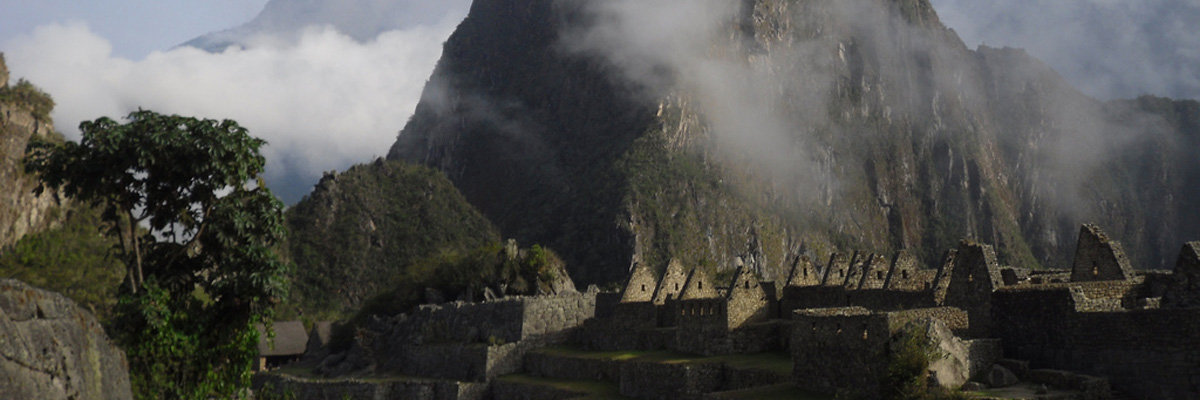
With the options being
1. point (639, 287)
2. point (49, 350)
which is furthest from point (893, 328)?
point (639, 287)

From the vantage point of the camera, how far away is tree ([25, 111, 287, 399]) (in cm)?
2050

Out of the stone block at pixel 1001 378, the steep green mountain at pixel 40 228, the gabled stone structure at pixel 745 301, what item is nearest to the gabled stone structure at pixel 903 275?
the gabled stone structure at pixel 745 301

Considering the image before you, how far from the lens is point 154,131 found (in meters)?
20.6

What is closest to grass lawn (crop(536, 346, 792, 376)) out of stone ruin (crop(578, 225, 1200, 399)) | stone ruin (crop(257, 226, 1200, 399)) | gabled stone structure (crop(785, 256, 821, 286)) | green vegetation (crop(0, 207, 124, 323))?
stone ruin (crop(257, 226, 1200, 399))

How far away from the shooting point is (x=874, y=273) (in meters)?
29.6

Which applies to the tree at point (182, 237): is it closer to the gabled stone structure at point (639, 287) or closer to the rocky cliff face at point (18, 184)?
the gabled stone structure at point (639, 287)

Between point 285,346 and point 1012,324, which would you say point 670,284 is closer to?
point 1012,324

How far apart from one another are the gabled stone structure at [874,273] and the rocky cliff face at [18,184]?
180 feet

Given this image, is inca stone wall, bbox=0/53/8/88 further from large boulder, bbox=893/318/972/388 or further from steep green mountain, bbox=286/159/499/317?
large boulder, bbox=893/318/972/388

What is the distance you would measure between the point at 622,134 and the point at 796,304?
120 metres

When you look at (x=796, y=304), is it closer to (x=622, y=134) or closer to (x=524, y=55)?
(x=622, y=134)

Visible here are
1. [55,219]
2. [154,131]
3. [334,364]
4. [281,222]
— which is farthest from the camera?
[55,219]

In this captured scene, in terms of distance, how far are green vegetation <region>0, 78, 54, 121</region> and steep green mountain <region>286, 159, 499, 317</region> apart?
25948mm

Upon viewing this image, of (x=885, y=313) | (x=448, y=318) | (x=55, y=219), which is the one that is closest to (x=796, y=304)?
(x=885, y=313)
